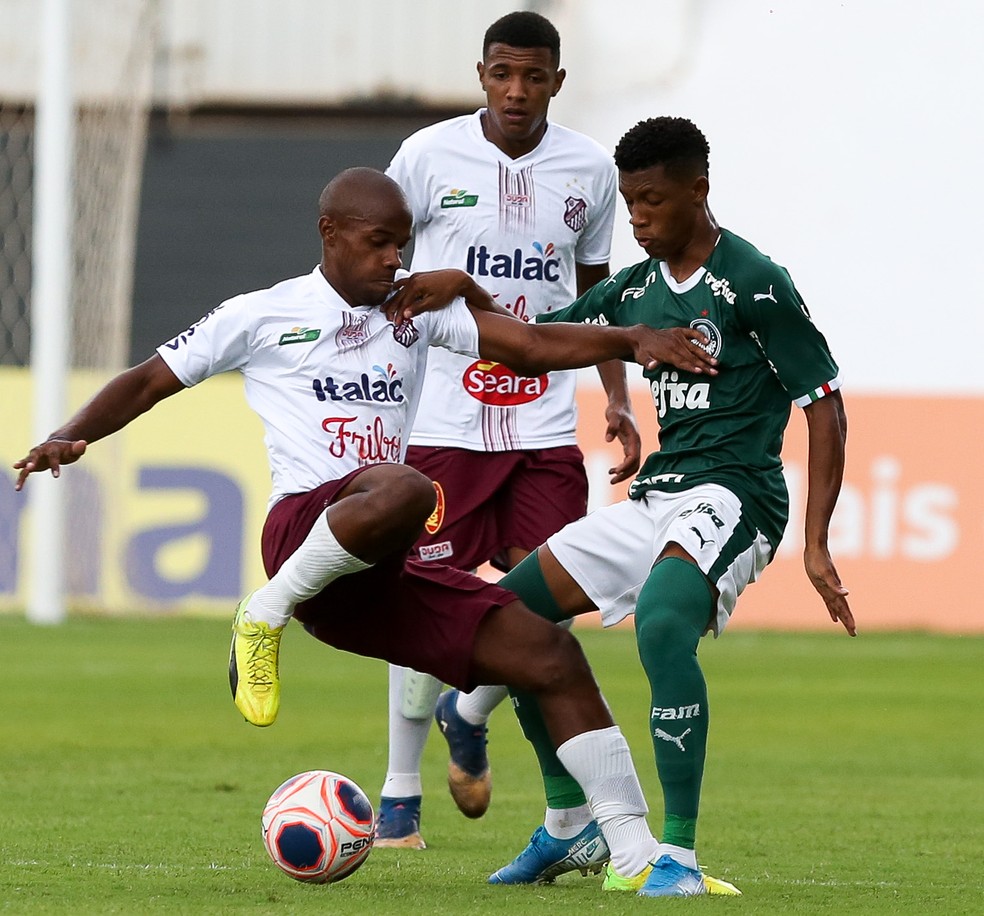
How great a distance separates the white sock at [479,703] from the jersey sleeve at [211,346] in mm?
1545

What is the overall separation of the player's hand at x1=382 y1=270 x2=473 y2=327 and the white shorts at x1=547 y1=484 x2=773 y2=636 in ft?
2.46

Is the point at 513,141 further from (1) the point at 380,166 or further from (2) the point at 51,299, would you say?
(1) the point at 380,166

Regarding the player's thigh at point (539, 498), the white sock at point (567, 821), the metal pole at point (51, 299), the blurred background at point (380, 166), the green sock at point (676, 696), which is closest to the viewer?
the green sock at point (676, 696)

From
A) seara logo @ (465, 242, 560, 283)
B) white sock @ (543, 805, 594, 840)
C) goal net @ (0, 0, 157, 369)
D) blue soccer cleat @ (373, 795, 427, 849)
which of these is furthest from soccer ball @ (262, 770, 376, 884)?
goal net @ (0, 0, 157, 369)

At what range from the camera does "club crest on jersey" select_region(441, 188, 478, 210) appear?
669cm

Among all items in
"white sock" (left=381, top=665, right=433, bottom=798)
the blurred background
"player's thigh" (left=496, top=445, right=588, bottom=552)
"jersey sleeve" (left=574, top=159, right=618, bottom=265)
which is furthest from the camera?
the blurred background

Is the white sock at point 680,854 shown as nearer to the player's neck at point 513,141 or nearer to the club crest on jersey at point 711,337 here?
the club crest on jersey at point 711,337

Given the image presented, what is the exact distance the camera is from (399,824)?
21.4 feet

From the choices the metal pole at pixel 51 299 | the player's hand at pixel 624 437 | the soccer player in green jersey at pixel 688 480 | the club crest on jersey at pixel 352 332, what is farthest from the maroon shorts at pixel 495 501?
the metal pole at pixel 51 299

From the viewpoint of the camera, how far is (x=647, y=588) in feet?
17.4

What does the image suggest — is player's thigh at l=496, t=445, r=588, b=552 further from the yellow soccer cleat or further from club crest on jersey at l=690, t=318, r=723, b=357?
the yellow soccer cleat

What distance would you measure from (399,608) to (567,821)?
2.78ft

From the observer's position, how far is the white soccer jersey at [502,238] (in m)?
6.68

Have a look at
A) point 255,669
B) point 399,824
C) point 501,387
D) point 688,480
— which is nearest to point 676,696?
point 688,480
